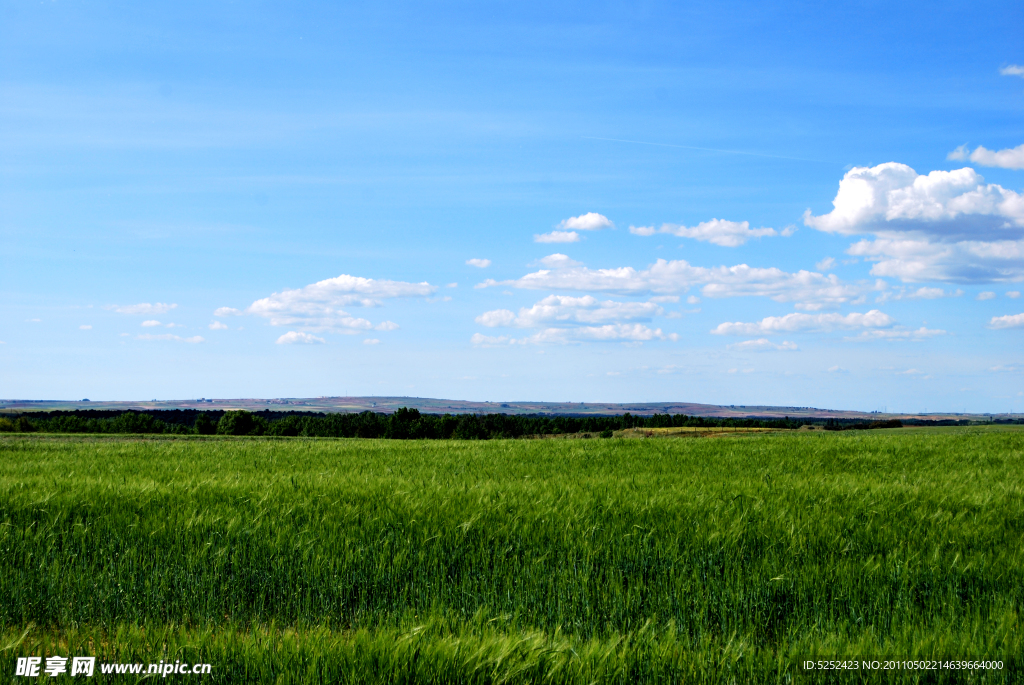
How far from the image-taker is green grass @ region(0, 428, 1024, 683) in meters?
4.54

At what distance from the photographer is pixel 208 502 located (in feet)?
30.2


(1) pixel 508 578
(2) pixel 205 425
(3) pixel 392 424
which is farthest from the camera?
(2) pixel 205 425

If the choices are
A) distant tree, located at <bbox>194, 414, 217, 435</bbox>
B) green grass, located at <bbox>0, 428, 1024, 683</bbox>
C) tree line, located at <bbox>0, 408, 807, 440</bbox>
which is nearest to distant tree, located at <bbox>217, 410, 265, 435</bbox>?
tree line, located at <bbox>0, 408, 807, 440</bbox>

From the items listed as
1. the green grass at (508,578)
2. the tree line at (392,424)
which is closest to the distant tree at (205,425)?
the tree line at (392,424)

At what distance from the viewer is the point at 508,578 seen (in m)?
6.53

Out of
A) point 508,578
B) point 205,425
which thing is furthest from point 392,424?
point 508,578

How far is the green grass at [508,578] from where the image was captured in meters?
4.54

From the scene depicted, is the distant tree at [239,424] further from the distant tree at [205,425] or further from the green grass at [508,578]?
the green grass at [508,578]

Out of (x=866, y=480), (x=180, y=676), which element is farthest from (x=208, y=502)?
(x=866, y=480)

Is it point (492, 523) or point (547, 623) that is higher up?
point (492, 523)

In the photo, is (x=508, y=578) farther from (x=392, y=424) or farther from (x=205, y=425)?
(x=205, y=425)

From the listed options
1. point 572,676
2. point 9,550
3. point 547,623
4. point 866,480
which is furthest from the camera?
point 866,480

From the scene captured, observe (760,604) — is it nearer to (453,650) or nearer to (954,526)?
(453,650)

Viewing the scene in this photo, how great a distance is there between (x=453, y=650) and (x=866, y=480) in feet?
34.8
